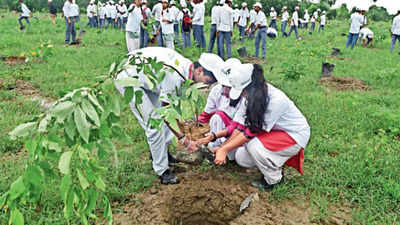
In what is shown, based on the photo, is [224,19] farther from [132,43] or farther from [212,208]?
[212,208]

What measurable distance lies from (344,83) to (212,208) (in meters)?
4.74

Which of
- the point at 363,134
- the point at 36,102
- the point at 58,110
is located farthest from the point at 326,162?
the point at 36,102

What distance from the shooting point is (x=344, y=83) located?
6.25 metres

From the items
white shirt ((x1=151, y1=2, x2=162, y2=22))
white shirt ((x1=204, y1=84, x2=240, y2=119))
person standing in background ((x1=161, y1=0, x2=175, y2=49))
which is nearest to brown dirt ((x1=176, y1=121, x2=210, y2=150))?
white shirt ((x1=204, y1=84, x2=240, y2=119))

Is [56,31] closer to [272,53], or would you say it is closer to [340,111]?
[272,53]

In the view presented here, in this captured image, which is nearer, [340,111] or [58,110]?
[58,110]

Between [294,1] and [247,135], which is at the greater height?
[294,1]

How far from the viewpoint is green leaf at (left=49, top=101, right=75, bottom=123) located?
39.5 inches

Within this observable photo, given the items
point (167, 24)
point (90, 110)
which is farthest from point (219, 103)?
point (167, 24)

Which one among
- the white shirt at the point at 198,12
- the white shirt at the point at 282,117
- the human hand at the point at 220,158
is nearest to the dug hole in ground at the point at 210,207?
the human hand at the point at 220,158

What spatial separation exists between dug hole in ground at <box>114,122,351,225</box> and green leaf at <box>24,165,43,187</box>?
148 centimetres

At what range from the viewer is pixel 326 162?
10.8ft

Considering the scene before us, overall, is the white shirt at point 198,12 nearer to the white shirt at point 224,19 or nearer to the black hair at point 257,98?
the white shirt at point 224,19

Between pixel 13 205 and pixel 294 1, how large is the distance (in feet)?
120
